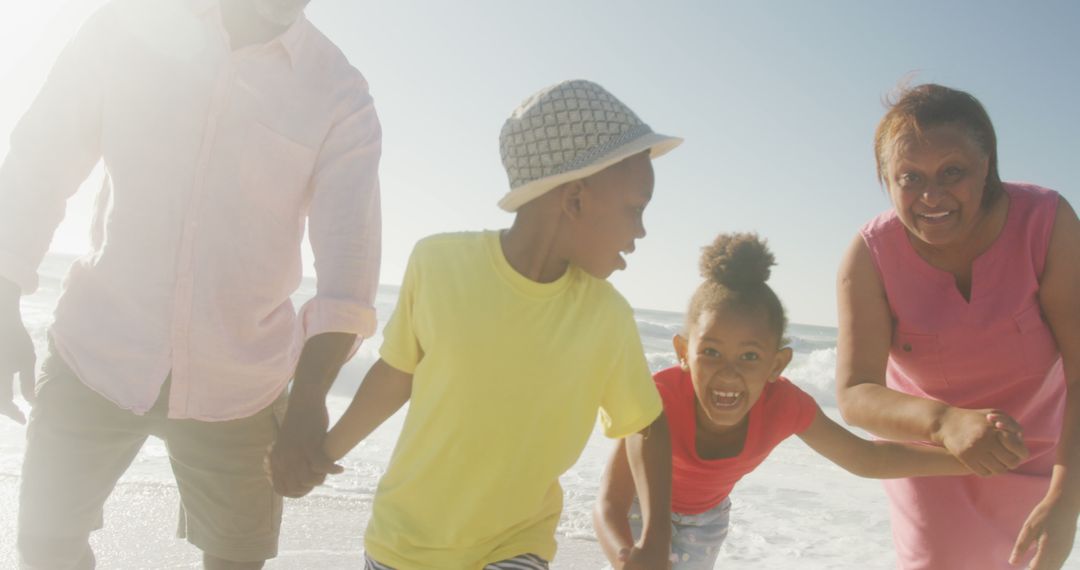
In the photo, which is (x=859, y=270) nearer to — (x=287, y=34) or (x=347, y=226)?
(x=347, y=226)

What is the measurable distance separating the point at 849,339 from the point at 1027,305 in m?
0.55

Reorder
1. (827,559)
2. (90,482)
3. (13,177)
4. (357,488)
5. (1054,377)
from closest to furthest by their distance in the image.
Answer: (13,177), (90,482), (1054,377), (827,559), (357,488)

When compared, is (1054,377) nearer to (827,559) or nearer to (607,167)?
(607,167)

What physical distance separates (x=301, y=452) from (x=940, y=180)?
2.07m

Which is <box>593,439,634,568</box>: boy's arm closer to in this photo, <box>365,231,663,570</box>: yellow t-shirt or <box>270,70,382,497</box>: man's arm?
<box>365,231,663,570</box>: yellow t-shirt

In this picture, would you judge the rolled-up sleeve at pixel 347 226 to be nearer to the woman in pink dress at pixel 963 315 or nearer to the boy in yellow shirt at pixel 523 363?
the boy in yellow shirt at pixel 523 363

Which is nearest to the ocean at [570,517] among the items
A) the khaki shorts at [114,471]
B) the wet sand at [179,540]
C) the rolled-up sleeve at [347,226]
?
the wet sand at [179,540]

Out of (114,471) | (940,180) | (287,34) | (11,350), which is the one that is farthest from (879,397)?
(11,350)

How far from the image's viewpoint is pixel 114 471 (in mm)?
2793

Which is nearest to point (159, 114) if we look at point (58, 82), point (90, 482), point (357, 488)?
point (58, 82)

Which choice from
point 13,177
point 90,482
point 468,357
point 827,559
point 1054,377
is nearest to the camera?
point 468,357

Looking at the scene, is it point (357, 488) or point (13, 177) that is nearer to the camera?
point (13, 177)

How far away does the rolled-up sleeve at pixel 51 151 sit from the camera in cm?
252

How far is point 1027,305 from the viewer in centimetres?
277
